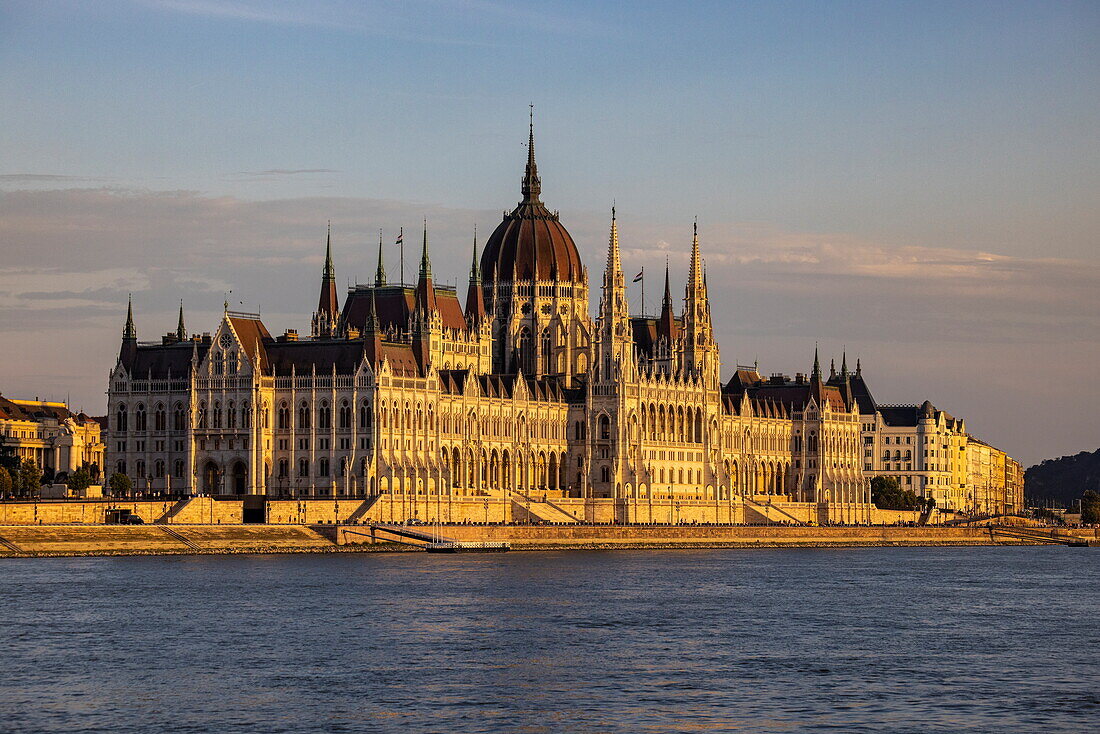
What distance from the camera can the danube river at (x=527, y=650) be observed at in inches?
2613

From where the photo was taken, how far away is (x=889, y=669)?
258 ft

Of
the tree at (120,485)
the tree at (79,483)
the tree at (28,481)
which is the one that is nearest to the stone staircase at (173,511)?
the tree at (120,485)

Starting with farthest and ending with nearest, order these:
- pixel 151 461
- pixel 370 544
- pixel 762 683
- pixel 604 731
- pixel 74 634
A: 1. pixel 151 461
2. pixel 370 544
3. pixel 74 634
4. pixel 762 683
5. pixel 604 731

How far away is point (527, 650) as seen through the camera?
83938 mm

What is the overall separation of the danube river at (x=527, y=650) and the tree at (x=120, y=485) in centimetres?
3050

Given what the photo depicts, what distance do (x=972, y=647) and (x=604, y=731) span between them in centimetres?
2778

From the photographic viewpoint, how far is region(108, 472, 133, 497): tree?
165 meters

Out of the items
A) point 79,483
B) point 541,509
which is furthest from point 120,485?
point 541,509

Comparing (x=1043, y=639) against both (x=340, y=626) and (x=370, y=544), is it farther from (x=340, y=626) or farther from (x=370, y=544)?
(x=370, y=544)

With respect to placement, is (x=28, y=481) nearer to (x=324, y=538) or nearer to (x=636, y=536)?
(x=324, y=538)

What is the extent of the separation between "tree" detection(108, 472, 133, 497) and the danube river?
100ft

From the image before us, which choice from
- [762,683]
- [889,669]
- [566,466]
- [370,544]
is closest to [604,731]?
[762,683]

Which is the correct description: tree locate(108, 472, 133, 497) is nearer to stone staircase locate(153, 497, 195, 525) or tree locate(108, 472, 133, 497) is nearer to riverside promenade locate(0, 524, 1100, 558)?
stone staircase locate(153, 497, 195, 525)

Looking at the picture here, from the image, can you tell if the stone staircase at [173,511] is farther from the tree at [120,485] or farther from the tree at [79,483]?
the tree at [79,483]
